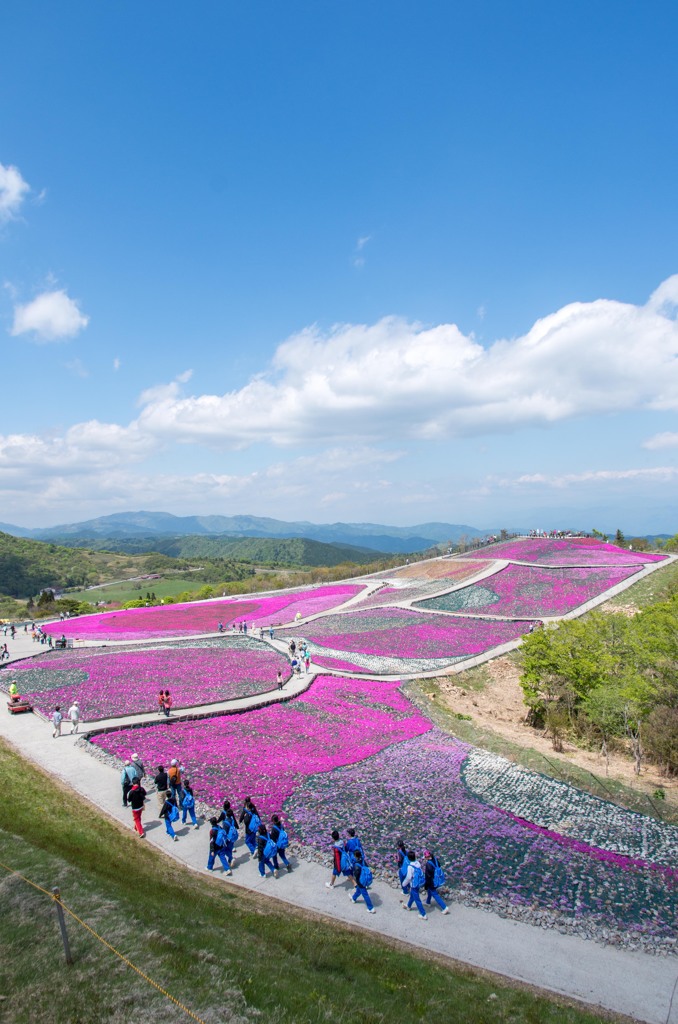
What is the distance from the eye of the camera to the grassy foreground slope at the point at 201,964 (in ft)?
28.1

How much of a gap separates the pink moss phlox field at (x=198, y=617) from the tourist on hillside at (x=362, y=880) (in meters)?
40.5

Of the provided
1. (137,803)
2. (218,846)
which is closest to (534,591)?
(137,803)

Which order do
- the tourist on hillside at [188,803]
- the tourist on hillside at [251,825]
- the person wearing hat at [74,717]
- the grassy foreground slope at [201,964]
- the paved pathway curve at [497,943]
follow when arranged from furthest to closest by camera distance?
the person wearing hat at [74,717] → the tourist on hillside at [188,803] → the tourist on hillside at [251,825] → the paved pathway curve at [497,943] → the grassy foreground slope at [201,964]

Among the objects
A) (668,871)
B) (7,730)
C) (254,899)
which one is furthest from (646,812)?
(7,730)

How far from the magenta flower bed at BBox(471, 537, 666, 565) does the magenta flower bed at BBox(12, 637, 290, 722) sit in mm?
46435

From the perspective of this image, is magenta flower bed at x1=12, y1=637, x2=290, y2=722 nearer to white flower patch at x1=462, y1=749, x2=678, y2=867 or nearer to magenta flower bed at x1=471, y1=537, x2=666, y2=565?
white flower patch at x1=462, y1=749, x2=678, y2=867

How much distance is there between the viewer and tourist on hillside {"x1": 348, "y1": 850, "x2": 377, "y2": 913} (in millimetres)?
12781

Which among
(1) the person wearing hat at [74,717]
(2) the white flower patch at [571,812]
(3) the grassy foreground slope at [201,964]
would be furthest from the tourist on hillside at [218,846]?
(1) the person wearing hat at [74,717]

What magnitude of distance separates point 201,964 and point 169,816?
6984 millimetres

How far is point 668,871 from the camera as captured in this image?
1499 centimetres

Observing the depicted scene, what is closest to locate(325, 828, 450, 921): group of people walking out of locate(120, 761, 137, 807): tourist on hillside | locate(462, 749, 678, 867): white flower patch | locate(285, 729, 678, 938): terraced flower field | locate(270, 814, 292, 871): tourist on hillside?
locate(285, 729, 678, 938): terraced flower field

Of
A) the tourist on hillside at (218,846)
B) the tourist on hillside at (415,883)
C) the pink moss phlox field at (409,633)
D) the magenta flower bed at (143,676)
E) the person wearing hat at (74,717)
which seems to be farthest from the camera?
the pink moss phlox field at (409,633)

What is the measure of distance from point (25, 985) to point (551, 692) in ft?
98.5

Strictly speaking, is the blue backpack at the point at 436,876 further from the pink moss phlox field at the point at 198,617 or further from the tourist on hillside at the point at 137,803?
the pink moss phlox field at the point at 198,617
